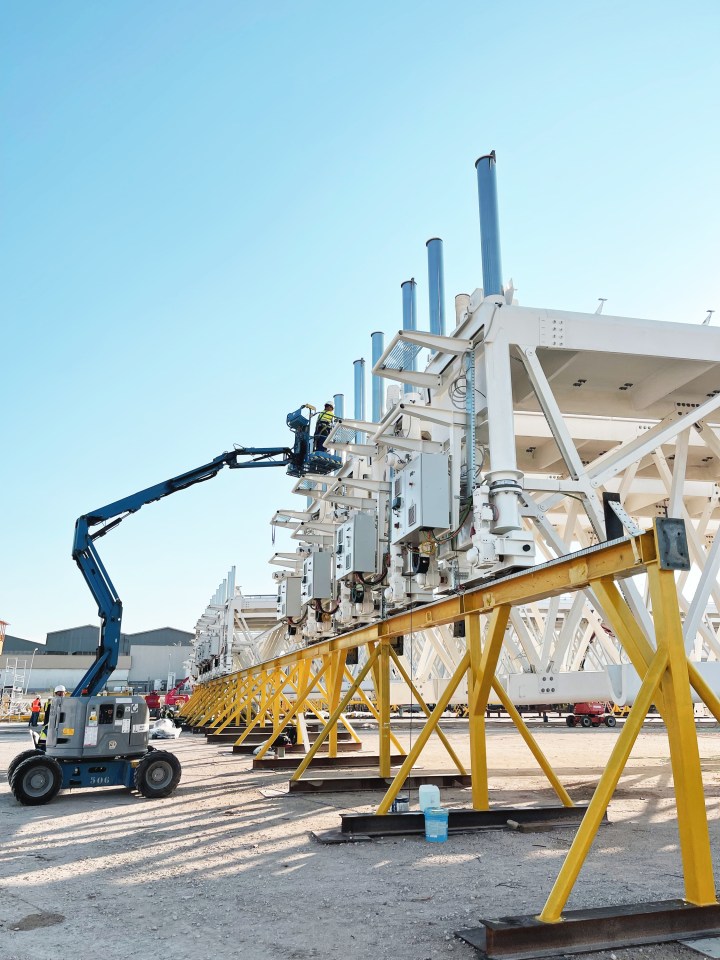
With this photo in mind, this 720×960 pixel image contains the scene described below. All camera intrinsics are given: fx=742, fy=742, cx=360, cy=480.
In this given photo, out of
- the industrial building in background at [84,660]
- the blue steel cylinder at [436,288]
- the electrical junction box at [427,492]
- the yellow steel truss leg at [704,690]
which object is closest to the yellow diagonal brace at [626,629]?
the yellow steel truss leg at [704,690]

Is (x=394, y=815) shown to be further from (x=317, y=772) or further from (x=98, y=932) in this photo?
(x=317, y=772)

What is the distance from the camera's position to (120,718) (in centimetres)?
1266

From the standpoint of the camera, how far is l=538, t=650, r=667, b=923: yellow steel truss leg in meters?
5.03

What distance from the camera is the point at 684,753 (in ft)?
17.4

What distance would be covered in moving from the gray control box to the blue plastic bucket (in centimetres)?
611

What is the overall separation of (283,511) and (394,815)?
33.2ft

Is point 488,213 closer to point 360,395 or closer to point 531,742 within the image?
point 531,742

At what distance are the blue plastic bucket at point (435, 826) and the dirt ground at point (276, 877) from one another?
142 millimetres

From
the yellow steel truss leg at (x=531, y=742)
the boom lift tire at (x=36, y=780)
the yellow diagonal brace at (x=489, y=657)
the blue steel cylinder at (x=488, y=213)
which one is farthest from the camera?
the boom lift tire at (x=36, y=780)

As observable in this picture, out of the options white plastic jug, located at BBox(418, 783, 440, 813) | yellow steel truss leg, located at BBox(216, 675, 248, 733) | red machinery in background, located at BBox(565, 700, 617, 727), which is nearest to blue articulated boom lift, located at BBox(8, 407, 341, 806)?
white plastic jug, located at BBox(418, 783, 440, 813)

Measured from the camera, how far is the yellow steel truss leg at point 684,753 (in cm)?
521

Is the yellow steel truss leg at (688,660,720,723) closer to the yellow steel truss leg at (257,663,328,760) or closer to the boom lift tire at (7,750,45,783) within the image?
the yellow steel truss leg at (257,663,328,760)

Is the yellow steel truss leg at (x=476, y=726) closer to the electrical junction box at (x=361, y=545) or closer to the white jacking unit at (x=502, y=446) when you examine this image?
the white jacking unit at (x=502, y=446)

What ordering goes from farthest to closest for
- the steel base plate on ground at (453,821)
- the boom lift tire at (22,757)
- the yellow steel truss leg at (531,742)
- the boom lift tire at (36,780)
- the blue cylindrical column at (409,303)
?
1. the blue cylindrical column at (409,303)
2. the boom lift tire at (22,757)
3. the boom lift tire at (36,780)
4. the yellow steel truss leg at (531,742)
5. the steel base plate on ground at (453,821)
